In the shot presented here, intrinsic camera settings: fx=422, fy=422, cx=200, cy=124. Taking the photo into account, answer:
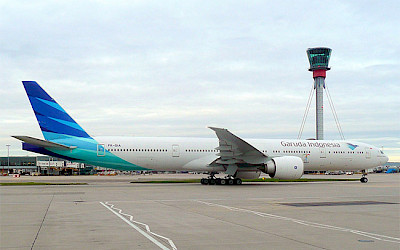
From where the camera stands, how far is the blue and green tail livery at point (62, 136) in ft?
90.2

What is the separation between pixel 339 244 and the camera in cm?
737

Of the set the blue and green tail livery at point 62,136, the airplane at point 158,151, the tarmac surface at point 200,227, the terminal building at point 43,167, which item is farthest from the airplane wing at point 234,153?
the terminal building at point 43,167

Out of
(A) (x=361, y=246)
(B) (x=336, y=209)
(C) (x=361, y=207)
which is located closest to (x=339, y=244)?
(A) (x=361, y=246)

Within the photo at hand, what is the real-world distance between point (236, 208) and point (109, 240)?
6441mm

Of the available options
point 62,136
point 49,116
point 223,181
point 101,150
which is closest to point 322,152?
point 223,181

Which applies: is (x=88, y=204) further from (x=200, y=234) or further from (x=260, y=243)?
(x=260, y=243)

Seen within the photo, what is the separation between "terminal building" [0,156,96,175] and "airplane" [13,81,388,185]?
53105mm

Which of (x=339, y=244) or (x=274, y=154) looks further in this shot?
(x=274, y=154)

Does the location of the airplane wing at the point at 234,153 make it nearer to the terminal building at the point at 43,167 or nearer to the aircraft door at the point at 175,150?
the aircraft door at the point at 175,150

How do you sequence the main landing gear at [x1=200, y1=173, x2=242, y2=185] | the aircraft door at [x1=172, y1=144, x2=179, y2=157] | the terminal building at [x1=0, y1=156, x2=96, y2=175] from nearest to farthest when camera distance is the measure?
the main landing gear at [x1=200, y1=173, x2=242, y2=185] < the aircraft door at [x1=172, y1=144, x2=179, y2=157] < the terminal building at [x1=0, y1=156, x2=96, y2=175]

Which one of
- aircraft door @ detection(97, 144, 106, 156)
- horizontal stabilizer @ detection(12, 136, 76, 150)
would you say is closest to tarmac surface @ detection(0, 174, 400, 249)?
horizontal stabilizer @ detection(12, 136, 76, 150)

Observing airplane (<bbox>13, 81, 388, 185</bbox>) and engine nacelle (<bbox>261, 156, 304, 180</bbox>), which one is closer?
engine nacelle (<bbox>261, 156, 304, 180</bbox>)

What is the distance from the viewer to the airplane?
27078 mm

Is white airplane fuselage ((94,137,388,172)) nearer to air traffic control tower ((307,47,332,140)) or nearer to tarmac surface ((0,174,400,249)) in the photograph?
tarmac surface ((0,174,400,249))
